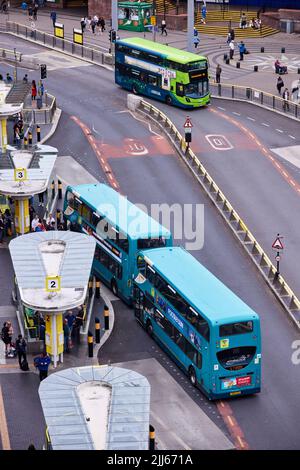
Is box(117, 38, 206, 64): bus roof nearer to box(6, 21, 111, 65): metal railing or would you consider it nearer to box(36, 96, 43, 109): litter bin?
box(6, 21, 111, 65): metal railing

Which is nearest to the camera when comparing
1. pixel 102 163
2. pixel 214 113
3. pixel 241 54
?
pixel 102 163

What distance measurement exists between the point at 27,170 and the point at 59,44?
48.7 meters

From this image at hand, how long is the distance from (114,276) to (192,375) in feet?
33.6

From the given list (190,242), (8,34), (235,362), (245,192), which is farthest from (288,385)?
(8,34)

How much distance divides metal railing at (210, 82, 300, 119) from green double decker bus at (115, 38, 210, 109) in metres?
3.62

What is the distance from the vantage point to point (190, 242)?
65.4m

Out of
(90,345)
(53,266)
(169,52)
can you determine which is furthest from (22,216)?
(169,52)

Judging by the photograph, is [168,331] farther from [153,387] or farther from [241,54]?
[241,54]

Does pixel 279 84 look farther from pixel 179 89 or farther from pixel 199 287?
pixel 199 287

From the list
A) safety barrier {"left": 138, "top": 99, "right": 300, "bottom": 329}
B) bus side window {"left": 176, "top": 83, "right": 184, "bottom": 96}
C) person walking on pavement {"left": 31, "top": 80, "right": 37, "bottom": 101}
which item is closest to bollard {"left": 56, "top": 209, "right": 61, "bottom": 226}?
safety barrier {"left": 138, "top": 99, "right": 300, "bottom": 329}

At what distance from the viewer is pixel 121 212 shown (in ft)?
198

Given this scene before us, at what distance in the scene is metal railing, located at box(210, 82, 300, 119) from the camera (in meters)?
89.4

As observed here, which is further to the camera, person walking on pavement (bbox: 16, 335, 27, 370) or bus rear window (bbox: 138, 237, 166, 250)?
bus rear window (bbox: 138, 237, 166, 250)

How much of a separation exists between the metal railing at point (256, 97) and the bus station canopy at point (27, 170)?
24.6 m
